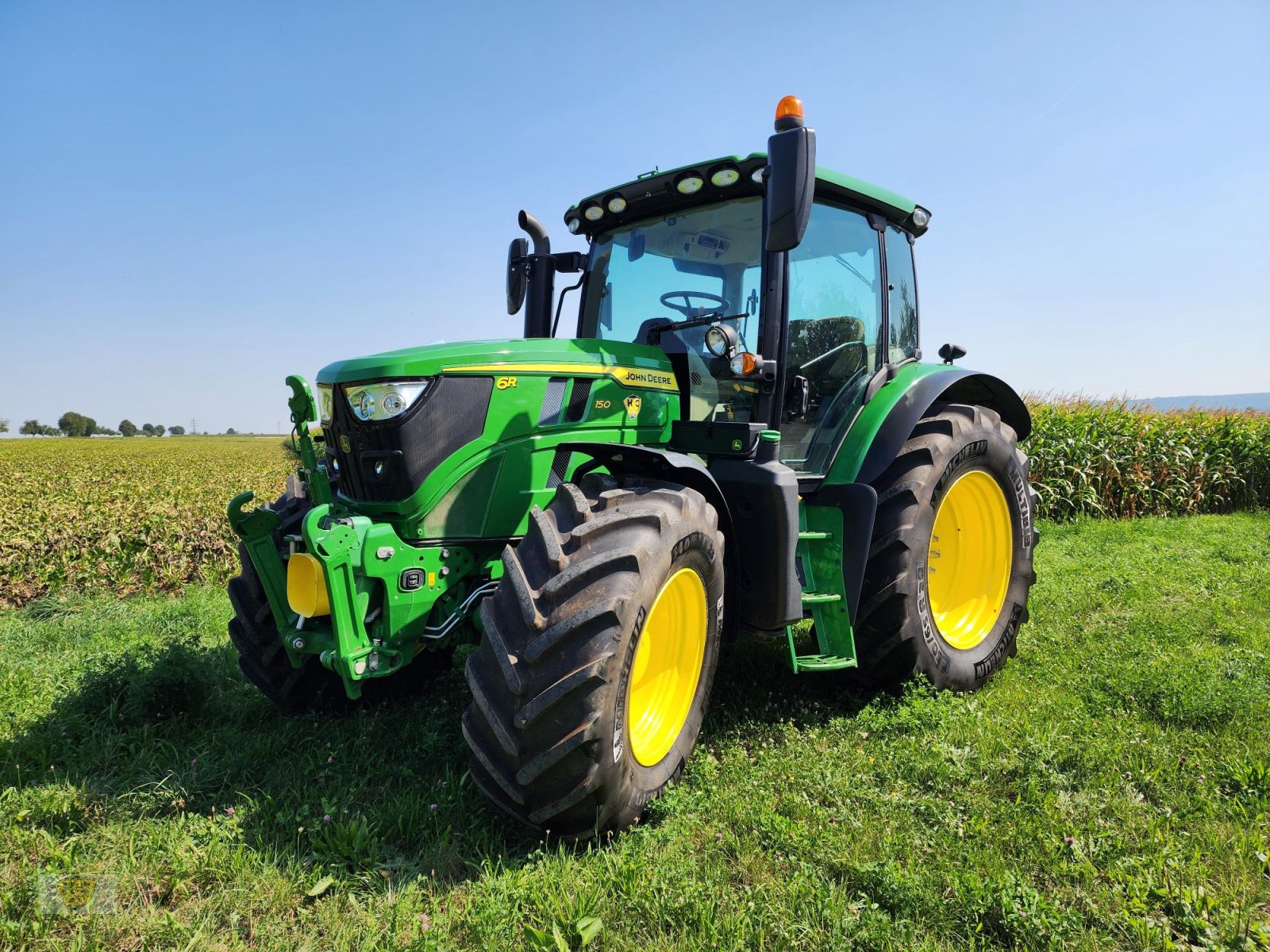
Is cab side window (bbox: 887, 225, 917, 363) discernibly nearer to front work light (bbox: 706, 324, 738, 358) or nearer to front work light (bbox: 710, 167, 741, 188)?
front work light (bbox: 710, 167, 741, 188)

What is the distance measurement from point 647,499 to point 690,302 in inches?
56.1

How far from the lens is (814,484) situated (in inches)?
145

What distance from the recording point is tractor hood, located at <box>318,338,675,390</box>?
2.82 metres

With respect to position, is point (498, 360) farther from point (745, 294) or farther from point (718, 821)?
point (718, 821)

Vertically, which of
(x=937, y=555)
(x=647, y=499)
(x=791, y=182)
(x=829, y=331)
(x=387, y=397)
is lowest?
(x=937, y=555)

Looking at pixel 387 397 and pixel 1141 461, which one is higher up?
pixel 387 397

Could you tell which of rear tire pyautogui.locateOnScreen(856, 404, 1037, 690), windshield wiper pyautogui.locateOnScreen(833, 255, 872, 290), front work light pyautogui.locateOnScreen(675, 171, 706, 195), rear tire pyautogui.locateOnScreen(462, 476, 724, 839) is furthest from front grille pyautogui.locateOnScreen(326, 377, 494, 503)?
windshield wiper pyautogui.locateOnScreen(833, 255, 872, 290)

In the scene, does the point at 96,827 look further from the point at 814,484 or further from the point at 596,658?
the point at 814,484

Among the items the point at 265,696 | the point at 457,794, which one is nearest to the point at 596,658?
the point at 457,794

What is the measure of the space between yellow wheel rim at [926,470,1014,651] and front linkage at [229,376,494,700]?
8.35 ft

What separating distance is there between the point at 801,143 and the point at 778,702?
2468 mm

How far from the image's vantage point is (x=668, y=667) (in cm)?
290

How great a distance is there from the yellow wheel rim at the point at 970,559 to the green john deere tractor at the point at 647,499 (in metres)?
0.02

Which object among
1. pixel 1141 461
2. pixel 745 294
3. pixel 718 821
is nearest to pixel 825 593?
pixel 718 821
